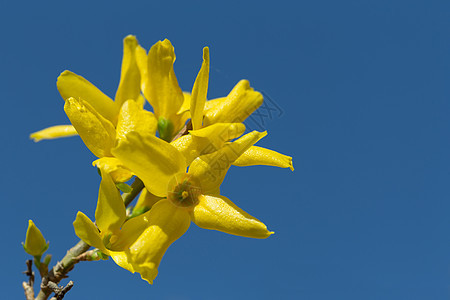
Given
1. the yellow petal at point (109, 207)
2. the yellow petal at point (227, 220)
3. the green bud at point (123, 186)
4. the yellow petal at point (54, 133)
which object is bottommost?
the yellow petal at point (109, 207)

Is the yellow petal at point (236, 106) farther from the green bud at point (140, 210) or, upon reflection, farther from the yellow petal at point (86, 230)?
the yellow petal at point (86, 230)

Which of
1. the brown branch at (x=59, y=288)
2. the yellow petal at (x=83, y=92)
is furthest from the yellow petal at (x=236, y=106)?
the brown branch at (x=59, y=288)

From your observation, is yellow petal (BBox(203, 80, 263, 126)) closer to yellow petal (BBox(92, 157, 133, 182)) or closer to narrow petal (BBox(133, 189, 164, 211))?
yellow petal (BBox(92, 157, 133, 182))

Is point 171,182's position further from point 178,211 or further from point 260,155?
point 260,155

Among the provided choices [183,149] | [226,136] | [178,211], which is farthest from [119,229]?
[226,136]

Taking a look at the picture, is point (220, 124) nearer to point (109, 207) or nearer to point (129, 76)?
point (109, 207)
